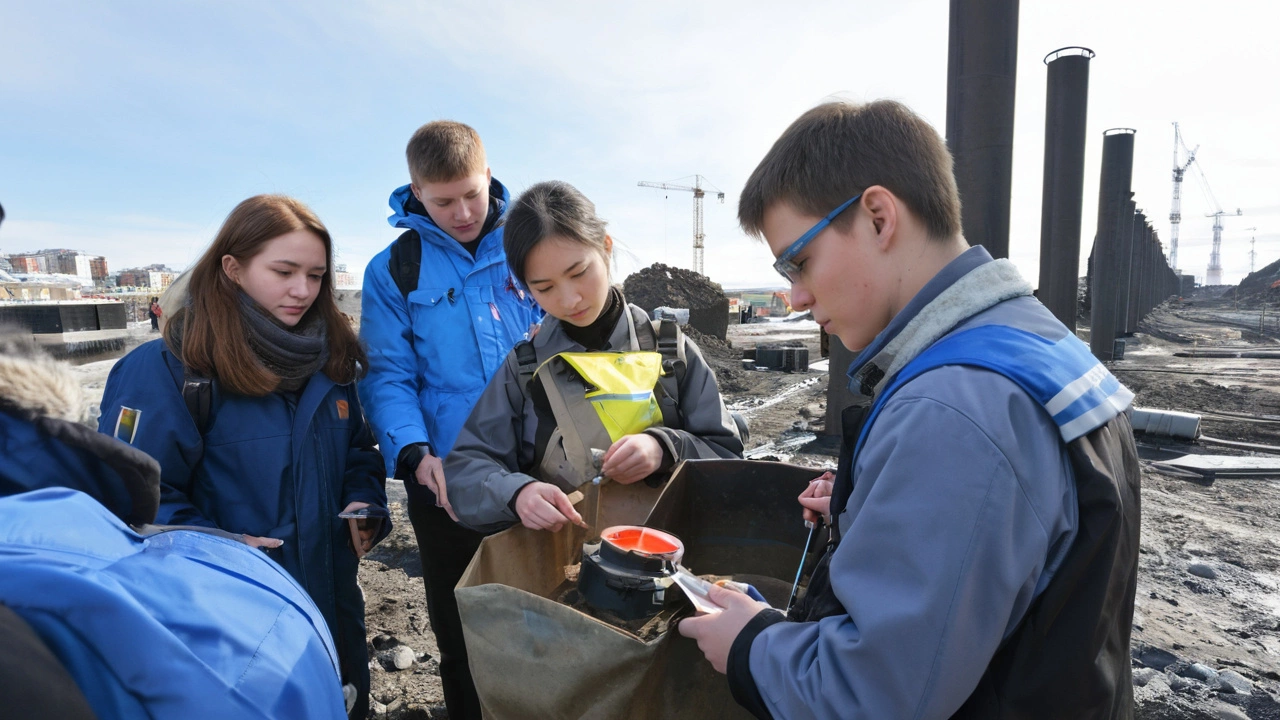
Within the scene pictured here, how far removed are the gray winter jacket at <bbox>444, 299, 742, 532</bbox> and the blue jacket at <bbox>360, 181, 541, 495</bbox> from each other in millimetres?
410

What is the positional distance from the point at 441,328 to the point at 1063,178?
428 inches

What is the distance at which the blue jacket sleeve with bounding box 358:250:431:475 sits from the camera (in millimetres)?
2328

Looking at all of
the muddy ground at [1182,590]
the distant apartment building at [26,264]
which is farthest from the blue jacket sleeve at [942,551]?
the distant apartment building at [26,264]

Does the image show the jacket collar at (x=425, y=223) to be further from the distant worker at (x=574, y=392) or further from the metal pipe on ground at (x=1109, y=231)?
the metal pipe on ground at (x=1109, y=231)

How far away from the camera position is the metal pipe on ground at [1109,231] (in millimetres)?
13539

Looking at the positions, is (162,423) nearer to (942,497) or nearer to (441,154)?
(441,154)

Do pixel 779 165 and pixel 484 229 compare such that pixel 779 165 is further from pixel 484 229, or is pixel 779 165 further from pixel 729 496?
pixel 484 229

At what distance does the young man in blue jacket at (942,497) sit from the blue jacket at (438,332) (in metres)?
1.50

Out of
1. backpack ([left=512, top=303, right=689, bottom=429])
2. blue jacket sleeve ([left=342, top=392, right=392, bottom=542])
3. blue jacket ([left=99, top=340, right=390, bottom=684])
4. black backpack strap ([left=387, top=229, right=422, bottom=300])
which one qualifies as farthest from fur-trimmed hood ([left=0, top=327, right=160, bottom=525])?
black backpack strap ([left=387, top=229, right=422, bottom=300])

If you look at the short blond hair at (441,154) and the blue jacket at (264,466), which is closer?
the blue jacket at (264,466)

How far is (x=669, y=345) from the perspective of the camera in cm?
208

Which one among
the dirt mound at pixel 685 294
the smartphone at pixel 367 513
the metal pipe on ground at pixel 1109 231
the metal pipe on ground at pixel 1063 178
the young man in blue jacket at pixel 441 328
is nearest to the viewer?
the smartphone at pixel 367 513

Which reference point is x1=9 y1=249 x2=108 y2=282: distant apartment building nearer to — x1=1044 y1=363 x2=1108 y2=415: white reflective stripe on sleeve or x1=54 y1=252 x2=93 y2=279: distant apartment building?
x1=54 y1=252 x2=93 y2=279: distant apartment building

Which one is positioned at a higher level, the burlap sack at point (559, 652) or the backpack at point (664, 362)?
the backpack at point (664, 362)
